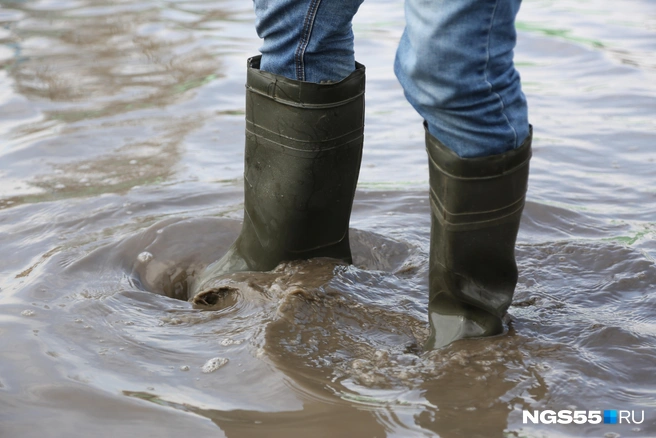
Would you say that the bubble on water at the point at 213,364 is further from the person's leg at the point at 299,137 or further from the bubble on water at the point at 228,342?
the person's leg at the point at 299,137

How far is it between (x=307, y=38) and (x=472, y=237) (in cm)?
61

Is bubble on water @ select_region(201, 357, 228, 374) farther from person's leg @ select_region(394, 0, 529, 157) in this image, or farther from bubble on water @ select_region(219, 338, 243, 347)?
person's leg @ select_region(394, 0, 529, 157)

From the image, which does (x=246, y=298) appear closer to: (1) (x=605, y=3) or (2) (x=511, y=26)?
(2) (x=511, y=26)

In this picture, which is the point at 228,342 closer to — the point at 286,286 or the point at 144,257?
the point at 286,286

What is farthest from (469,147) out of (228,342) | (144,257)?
(144,257)

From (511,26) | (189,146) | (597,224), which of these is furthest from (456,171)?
(189,146)

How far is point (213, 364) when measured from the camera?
151 centimetres

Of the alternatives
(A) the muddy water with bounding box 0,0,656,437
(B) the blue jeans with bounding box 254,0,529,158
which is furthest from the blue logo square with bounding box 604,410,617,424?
(B) the blue jeans with bounding box 254,0,529,158

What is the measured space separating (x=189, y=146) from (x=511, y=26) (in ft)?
6.69

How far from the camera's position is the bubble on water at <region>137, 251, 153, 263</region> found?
2123mm

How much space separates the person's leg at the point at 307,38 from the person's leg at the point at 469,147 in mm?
312

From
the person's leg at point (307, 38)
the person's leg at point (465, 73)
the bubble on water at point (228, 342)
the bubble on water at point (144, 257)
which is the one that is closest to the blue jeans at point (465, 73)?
the person's leg at point (465, 73)

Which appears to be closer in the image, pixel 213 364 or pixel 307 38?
pixel 213 364

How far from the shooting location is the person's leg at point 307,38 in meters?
1.73
